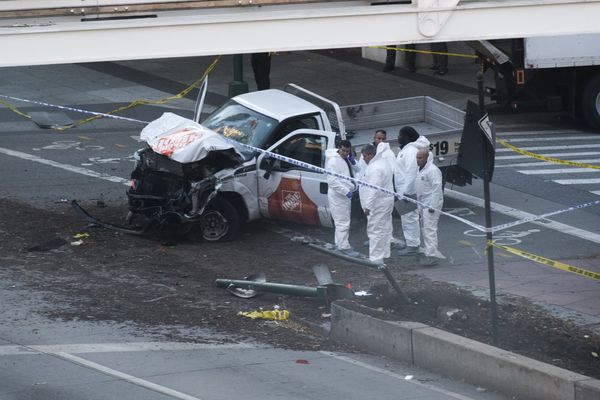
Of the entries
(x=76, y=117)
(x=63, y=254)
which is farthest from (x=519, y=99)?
(x=63, y=254)

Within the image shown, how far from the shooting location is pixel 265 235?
1608 centimetres

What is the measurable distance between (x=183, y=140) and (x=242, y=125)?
144cm

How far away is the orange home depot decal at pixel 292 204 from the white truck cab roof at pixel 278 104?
99 cm

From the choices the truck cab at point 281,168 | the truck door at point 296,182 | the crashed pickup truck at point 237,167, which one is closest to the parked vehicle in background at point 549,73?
the crashed pickup truck at point 237,167

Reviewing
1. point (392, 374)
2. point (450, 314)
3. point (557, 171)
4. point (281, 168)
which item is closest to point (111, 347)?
point (392, 374)

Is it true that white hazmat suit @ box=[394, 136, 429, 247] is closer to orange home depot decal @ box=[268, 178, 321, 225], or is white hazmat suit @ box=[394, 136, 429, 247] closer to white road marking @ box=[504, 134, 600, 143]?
orange home depot decal @ box=[268, 178, 321, 225]

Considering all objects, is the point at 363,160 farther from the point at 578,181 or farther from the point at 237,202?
the point at 578,181

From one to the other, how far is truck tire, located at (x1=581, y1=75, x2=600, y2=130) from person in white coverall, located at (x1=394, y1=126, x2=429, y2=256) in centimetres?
897

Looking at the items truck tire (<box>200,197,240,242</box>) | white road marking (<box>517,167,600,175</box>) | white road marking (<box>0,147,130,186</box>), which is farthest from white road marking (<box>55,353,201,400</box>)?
white road marking (<box>517,167,600,175</box>)

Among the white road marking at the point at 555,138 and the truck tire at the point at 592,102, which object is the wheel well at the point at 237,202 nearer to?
the white road marking at the point at 555,138

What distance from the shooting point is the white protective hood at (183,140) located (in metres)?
14.8

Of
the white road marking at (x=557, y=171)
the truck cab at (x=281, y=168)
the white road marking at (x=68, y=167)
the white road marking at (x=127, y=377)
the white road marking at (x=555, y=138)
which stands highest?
the truck cab at (x=281, y=168)

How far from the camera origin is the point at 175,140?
15.1 metres

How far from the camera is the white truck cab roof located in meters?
16.0
